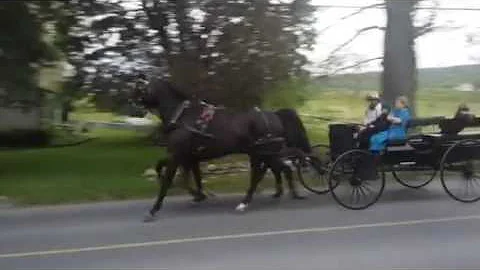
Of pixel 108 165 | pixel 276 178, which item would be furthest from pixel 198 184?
pixel 108 165

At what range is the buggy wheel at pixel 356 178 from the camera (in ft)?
38.8

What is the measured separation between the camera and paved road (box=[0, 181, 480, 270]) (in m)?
7.92

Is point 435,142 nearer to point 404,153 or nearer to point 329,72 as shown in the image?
point 404,153

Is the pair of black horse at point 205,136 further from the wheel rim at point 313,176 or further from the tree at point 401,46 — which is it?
the tree at point 401,46

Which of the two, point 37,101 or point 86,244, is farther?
point 37,101

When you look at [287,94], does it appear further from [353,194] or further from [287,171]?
[353,194]

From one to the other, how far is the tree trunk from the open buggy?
453 cm

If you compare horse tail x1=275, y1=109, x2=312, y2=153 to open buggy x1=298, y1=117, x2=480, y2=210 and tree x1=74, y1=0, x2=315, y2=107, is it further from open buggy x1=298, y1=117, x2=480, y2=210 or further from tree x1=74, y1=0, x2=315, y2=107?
tree x1=74, y1=0, x2=315, y2=107

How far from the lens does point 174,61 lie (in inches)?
667

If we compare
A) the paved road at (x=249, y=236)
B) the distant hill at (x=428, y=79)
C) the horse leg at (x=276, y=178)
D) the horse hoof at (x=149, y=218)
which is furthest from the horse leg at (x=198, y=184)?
the distant hill at (x=428, y=79)

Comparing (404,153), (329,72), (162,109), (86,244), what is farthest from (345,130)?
(329,72)

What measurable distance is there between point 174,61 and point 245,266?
983cm

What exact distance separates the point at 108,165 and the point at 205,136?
5.80 meters

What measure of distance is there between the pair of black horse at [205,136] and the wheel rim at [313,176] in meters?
0.56
